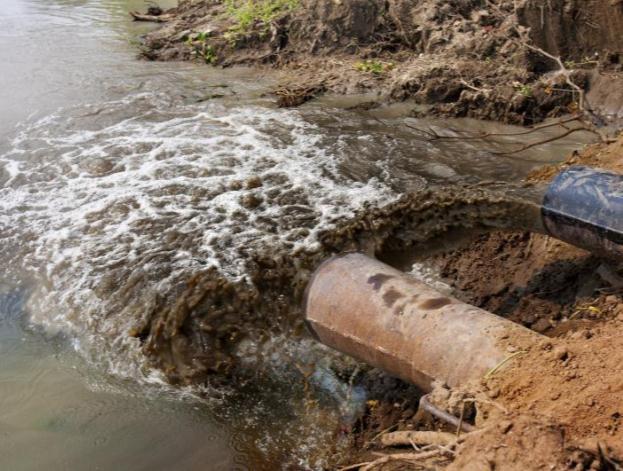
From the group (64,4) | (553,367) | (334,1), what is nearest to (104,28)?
(64,4)

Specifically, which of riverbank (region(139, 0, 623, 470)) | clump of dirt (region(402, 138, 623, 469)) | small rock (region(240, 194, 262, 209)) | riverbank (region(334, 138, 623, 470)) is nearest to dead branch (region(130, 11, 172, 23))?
riverbank (region(139, 0, 623, 470))

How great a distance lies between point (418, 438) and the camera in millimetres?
2506

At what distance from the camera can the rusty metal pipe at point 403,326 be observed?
2643 millimetres

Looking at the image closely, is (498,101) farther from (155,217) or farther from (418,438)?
(418,438)

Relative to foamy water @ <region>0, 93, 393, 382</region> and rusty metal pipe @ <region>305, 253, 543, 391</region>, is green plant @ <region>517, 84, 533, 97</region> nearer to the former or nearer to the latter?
foamy water @ <region>0, 93, 393, 382</region>

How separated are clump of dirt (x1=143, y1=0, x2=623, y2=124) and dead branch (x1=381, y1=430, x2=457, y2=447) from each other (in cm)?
463

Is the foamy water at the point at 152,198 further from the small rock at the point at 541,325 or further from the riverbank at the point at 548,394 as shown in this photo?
the small rock at the point at 541,325

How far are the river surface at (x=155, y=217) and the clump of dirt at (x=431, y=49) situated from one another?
0.42m

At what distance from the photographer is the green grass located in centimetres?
929

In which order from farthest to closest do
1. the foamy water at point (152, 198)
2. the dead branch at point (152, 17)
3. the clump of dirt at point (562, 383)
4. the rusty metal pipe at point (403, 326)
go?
the dead branch at point (152, 17) → the foamy water at point (152, 198) → the rusty metal pipe at point (403, 326) → the clump of dirt at point (562, 383)

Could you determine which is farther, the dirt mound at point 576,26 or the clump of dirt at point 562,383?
the dirt mound at point 576,26

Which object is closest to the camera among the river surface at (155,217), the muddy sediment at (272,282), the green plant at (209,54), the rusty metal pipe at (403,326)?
the rusty metal pipe at (403,326)

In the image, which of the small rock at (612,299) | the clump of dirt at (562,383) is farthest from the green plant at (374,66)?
the small rock at (612,299)

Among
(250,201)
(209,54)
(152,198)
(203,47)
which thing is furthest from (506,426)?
(203,47)
